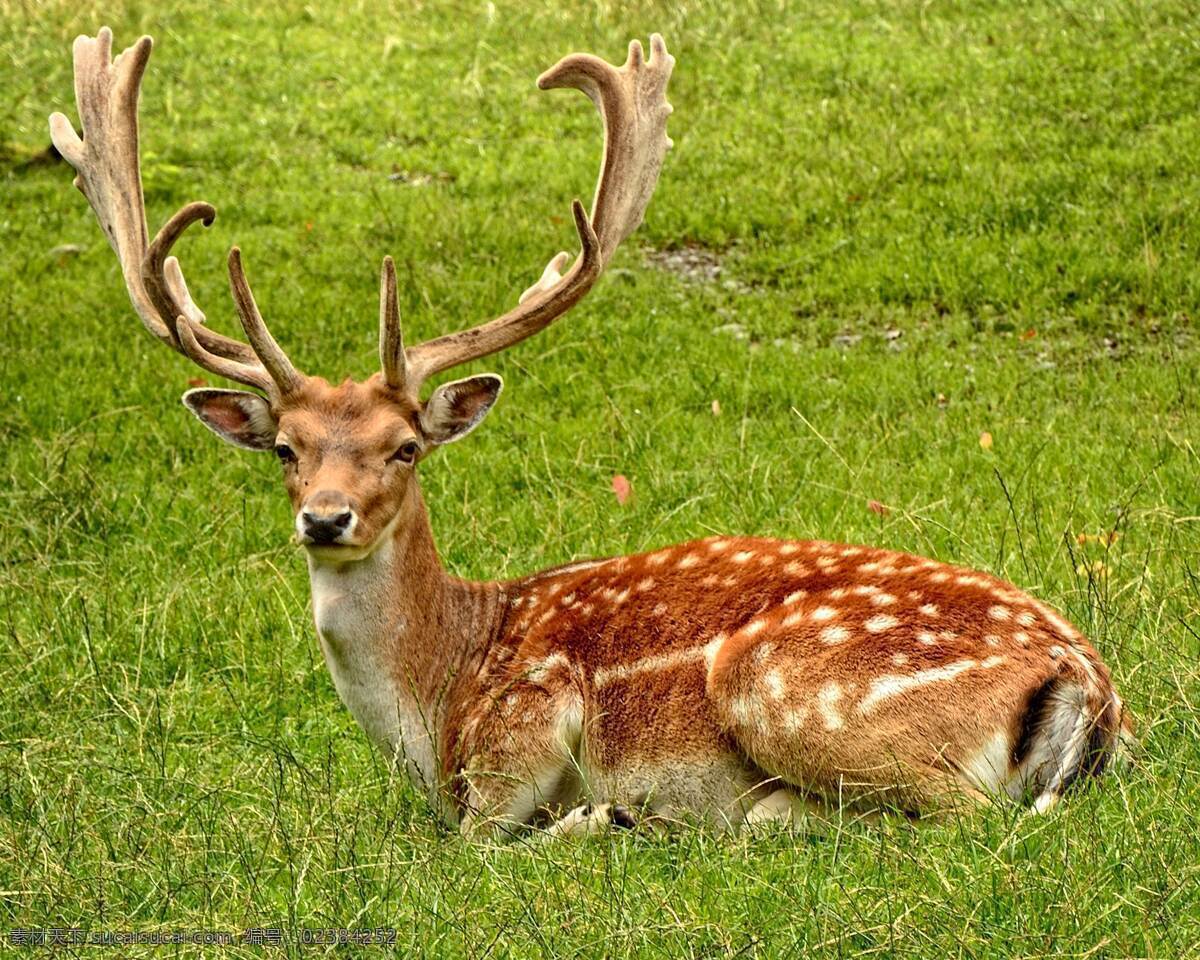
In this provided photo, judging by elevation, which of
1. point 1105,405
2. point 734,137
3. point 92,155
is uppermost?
point 92,155

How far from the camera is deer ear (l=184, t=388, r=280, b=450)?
5.64 metres

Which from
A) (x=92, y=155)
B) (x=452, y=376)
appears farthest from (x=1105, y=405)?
(x=92, y=155)

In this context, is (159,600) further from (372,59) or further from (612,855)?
(372,59)

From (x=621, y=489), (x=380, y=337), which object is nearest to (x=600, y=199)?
(x=380, y=337)

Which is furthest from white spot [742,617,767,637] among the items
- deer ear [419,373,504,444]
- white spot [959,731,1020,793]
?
deer ear [419,373,504,444]

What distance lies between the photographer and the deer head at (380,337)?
5.36m

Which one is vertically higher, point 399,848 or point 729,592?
point 729,592

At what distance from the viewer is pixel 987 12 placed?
1484 centimetres

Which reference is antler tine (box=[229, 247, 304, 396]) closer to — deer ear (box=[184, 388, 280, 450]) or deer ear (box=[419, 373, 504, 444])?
deer ear (box=[184, 388, 280, 450])

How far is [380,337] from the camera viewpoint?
5766 mm

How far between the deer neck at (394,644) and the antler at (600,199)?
19.8 inches

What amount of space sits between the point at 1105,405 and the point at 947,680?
487 cm

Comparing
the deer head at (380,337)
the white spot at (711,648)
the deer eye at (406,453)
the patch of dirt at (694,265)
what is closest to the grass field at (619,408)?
the patch of dirt at (694,265)

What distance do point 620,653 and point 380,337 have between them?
50.3 inches
